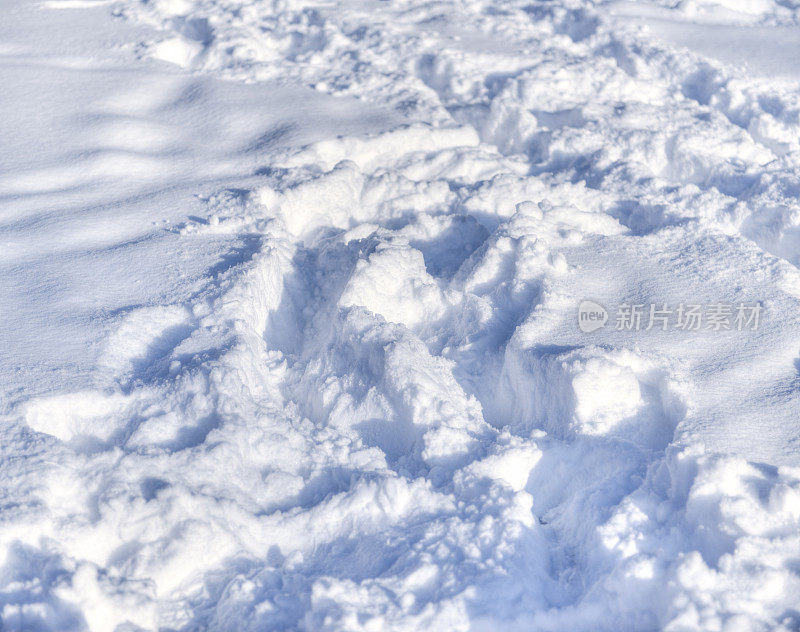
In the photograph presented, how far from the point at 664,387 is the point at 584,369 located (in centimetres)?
27

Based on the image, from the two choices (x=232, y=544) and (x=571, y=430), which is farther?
(x=571, y=430)

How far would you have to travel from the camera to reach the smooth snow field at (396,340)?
2047mm

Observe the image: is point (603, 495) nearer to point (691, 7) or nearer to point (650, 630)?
point (650, 630)

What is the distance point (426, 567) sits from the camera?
204 centimetres

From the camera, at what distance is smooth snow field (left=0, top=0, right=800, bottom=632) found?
6.72ft

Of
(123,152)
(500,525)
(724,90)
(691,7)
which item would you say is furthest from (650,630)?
(691,7)

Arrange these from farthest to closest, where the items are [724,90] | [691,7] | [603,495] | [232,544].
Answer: [691,7] < [724,90] < [603,495] < [232,544]

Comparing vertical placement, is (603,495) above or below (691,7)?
below

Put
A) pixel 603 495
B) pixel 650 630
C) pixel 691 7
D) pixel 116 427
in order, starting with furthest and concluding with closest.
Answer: pixel 691 7 < pixel 116 427 < pixel 603 495 < pixel 650 630

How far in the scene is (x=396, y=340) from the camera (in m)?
2.80

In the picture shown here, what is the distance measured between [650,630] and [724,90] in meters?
3.86

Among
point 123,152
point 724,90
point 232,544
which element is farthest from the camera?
point 724,90

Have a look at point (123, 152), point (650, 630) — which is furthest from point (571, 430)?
point (123, 152)

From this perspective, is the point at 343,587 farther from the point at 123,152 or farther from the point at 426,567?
the point at 123,152
